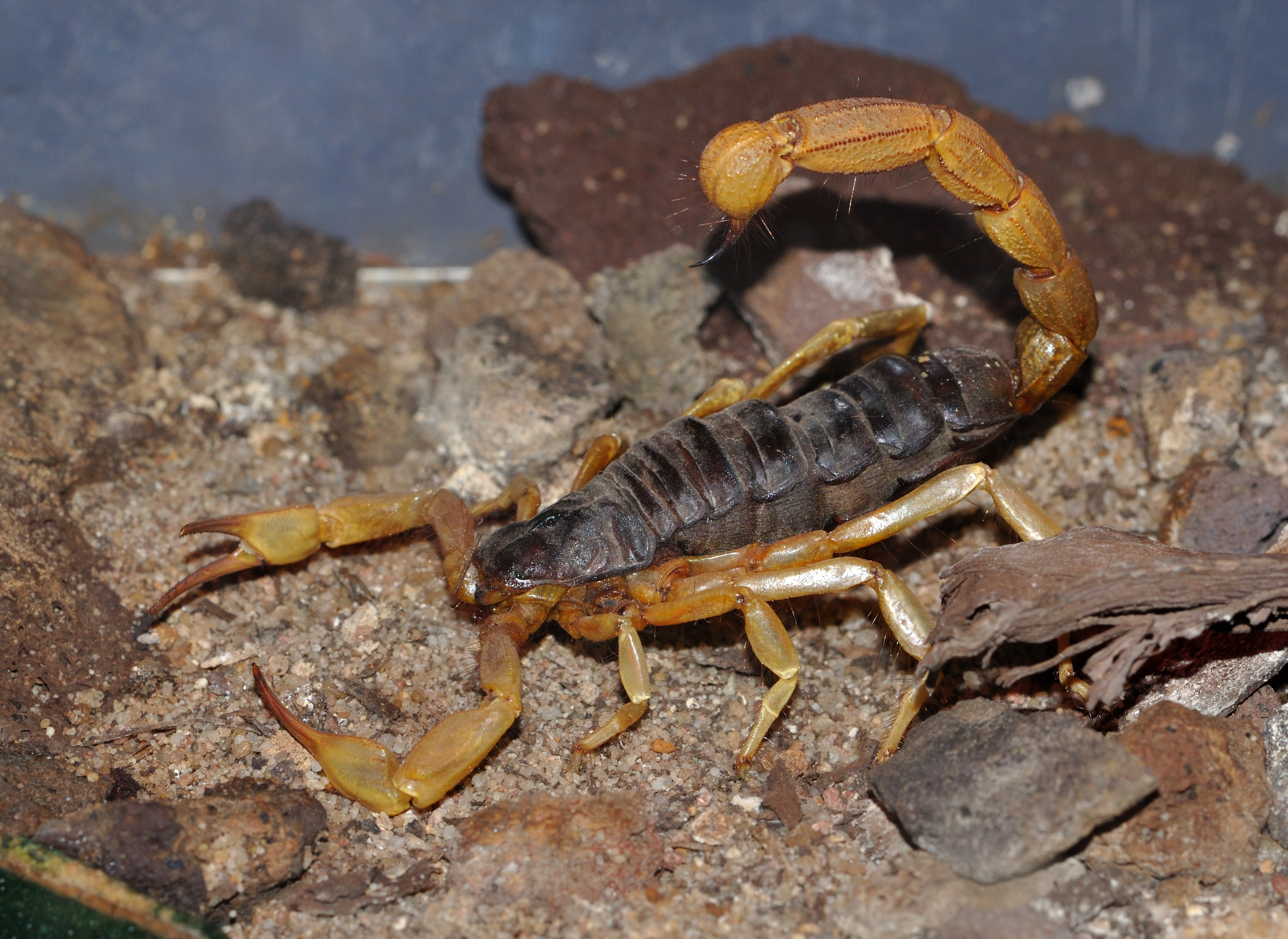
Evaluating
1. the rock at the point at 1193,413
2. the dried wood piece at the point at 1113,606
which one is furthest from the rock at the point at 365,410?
the rock at the point at 1193,413

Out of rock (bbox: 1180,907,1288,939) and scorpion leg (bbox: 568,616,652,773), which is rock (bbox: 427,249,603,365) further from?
rock (bbox: 1180,907,1288,939)

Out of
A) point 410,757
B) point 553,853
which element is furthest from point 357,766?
point 553,853

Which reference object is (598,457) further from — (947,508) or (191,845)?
(191,845)

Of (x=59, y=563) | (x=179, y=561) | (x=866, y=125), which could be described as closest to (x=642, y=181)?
(x=866, y=125)

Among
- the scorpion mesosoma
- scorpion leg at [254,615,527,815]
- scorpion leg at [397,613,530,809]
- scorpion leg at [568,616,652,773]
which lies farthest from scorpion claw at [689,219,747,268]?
scorpion leg at [254,615,527,815]

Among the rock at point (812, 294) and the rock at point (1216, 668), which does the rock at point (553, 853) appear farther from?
the rock at point (812, 294)
